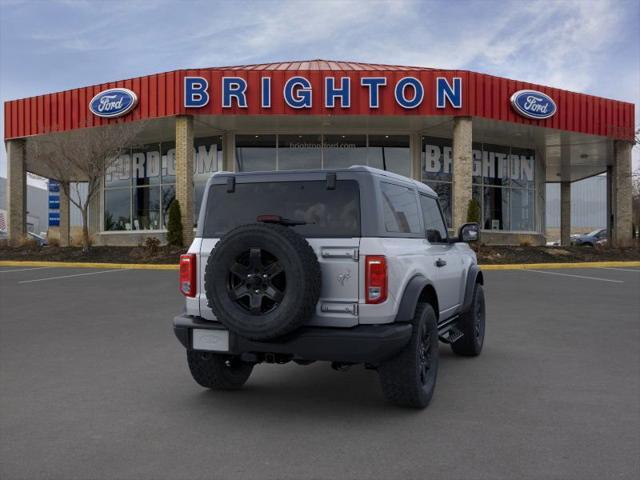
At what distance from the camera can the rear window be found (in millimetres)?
4375

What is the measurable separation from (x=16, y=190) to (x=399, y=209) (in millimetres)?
24487

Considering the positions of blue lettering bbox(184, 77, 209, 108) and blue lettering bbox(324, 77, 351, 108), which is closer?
blue lettering bbox(324, 77, 351, 108)

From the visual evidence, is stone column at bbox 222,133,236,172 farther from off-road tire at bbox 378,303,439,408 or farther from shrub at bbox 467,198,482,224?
off-road tire at bbox 378,303,439,408

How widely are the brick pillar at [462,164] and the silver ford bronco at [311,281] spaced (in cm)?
1696

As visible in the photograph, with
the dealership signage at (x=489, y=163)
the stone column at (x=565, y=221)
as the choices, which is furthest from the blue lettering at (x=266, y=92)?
the stone column at (x=565, y=221)

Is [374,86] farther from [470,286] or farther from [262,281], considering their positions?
[262,281]

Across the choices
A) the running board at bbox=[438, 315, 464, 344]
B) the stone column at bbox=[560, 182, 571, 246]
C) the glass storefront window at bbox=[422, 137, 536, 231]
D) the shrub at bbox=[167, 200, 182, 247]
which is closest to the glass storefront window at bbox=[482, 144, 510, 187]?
the glass storefront window at bbox=[422, 137, 536, 231]

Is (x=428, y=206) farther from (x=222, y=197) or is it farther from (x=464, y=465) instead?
(x=464, y=465)

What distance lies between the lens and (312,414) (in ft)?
14.6

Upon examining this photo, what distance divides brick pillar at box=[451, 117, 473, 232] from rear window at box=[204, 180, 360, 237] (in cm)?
1737

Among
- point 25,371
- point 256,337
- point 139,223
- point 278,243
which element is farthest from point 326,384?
point 139,223

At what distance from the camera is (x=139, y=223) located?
2627 cm

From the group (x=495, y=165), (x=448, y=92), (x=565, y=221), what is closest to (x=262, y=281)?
(x=448, y=92)

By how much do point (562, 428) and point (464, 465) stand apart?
3.57 feet
